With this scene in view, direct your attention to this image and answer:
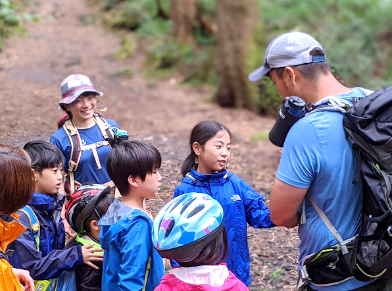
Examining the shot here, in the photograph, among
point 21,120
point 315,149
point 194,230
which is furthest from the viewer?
point 21,120

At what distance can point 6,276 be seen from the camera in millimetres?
2275

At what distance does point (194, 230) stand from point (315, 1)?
1719 centimetres

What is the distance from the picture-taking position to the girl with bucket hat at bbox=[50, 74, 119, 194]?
12.9 ft

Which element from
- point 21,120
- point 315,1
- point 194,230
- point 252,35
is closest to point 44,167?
point 194,230

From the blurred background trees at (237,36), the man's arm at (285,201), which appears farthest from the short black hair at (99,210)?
the blurred background trees at (237,36)

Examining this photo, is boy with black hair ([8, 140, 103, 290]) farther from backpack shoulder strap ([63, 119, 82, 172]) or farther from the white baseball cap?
the white baseball cap

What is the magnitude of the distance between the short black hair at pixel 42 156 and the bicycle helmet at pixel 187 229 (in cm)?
128

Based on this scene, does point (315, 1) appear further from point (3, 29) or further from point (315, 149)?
point (315, 149)

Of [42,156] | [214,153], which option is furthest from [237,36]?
[42,156]

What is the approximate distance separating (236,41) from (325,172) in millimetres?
9988

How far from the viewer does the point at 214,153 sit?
10.7ft

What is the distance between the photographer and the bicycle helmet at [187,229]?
84.1 inches

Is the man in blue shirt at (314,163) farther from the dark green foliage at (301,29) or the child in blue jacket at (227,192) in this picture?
the dark green foliage at (301,29)

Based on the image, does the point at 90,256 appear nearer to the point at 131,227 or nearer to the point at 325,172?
the point at 131,227
